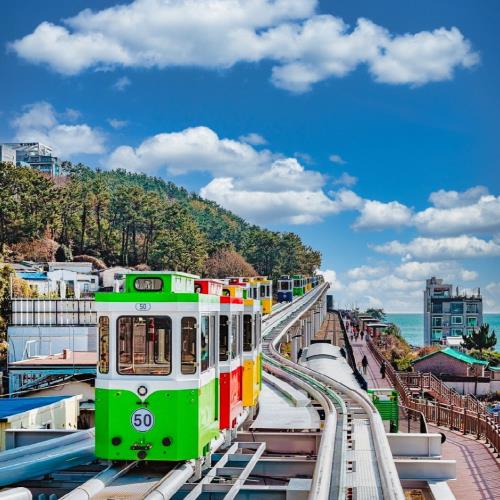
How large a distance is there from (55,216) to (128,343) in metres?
69.2

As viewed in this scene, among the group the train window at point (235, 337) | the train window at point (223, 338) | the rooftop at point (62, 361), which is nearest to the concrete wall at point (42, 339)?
the rooftop at point (62, 361)

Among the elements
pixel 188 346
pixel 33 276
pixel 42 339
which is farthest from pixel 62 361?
pixel 33 276

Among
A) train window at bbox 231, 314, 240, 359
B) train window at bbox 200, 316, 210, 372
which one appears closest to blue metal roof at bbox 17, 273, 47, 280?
train window at bbox 231, 314, 240, 359

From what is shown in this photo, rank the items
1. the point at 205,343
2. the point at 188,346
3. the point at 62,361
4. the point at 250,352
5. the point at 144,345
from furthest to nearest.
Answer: the point at 62,361, the point at 250,352, the point at 205,343, the point at 188,346, the point at 144,345

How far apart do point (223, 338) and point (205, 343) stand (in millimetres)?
1984

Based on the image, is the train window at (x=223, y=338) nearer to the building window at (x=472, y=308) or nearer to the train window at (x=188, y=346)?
the train window at (x=188, y=346)

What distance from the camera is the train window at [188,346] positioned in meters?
11.1

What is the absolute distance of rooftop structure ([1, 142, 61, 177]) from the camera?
161 metres

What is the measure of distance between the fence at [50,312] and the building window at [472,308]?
408 feet

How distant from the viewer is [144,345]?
36.5 feet

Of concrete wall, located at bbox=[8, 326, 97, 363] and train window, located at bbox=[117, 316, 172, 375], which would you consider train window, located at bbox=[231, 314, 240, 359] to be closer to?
train window, located at bbox=[117, 316, 172, 375]

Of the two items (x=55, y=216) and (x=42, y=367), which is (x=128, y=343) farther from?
(x=55, y=216)

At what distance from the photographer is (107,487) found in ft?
33.7

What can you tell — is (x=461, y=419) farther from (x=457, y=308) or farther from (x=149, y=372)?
(x=457, y=308)
